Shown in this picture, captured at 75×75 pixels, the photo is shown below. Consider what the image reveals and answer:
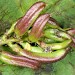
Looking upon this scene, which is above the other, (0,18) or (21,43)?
(0,18)

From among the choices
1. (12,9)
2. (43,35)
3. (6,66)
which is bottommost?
(6,66)

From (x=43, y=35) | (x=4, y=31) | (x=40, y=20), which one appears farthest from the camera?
(x=4, y=31)

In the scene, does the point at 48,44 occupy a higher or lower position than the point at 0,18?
lower

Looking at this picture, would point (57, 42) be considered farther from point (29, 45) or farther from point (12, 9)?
point (12, 9)

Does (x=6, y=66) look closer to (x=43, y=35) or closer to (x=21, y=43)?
(x=21, y=43)

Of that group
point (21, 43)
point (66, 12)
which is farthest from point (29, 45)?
point (66, 12)

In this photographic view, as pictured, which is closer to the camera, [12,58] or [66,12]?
[12,58]

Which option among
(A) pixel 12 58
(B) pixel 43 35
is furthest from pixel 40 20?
(A) pixel 12 58

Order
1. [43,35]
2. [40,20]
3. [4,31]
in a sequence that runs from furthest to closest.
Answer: [4,31], [43,35], [40,20]

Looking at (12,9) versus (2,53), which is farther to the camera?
(12,9)
